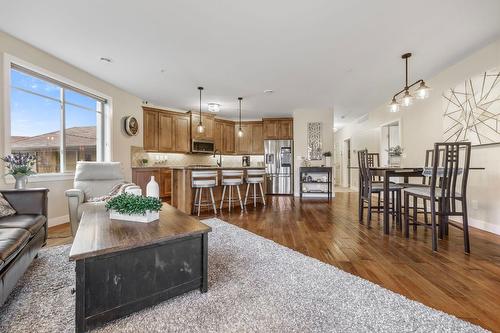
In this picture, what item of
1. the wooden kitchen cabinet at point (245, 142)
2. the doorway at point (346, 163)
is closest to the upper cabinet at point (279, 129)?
the wooden kitchen cabinet at point (245, 142)

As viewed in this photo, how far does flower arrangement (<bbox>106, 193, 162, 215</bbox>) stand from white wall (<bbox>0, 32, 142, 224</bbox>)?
2.23m

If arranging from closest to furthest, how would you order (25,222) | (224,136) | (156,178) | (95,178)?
(25,222), (95,178), (156,178), (224,136)

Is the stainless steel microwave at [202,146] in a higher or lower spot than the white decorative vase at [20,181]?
higher

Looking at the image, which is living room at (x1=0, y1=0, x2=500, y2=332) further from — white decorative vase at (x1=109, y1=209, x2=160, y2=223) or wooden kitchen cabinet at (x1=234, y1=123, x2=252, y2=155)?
wooden kitchen cabinet at (x1=234, y1=123, x2=252, y2=155)

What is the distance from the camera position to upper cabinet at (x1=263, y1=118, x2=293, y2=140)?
23.8 ft

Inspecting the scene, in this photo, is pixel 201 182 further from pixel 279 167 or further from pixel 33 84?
pixel 279 167

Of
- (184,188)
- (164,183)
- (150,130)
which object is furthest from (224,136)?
(184,188)

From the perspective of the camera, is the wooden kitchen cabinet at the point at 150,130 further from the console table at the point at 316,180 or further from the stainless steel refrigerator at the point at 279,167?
the console table at the point at 316,180

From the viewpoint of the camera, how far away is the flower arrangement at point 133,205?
5.74 ft

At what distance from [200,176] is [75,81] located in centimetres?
256

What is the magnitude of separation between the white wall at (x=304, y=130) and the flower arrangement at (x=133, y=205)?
556 cm

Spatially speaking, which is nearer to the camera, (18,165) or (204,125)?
(18,165)

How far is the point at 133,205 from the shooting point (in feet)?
5.75

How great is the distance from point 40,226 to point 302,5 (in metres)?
Result: 3.18
